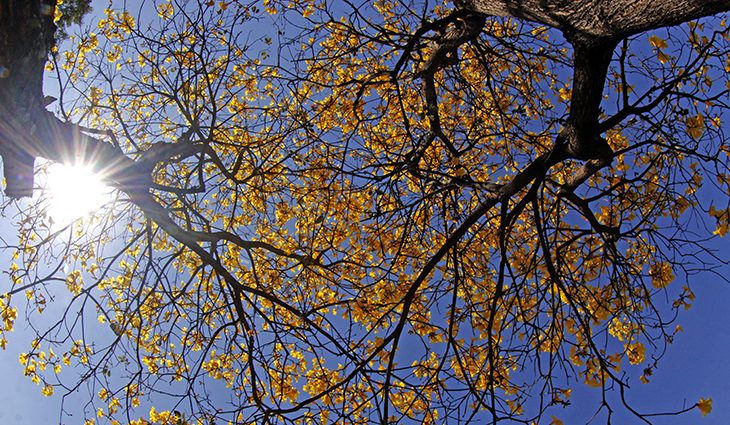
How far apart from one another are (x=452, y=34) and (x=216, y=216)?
391cm

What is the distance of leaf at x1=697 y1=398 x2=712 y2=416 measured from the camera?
11.7 ft

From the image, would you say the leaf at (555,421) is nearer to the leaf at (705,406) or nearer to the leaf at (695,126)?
the leaf at (705,406)

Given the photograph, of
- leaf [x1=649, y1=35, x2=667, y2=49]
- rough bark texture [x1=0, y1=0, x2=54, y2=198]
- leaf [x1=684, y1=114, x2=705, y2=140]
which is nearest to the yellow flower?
leaf [x1=684, y1=114, x2=705, y2=140]

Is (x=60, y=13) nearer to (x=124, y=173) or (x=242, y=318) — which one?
(x=124, y=173)

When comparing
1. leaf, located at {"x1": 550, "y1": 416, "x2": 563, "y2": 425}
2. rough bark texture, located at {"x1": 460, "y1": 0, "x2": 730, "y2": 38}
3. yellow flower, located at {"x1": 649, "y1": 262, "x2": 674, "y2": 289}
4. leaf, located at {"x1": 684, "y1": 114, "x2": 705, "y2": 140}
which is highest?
leaf, located at {"x1": 684, "y1": 114, "x2": 705, "y2": 140}

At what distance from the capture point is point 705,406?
3566 millimetres

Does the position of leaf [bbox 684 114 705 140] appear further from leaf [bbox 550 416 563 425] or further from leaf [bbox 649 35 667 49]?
leaf [bbox 550 416 563 425]

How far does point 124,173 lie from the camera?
4.74 meters

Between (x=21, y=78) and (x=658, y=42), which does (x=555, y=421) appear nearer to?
(x=658, y=42)

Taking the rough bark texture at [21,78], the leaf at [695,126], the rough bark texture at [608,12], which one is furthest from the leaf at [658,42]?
the rough bark texture at [21,78]

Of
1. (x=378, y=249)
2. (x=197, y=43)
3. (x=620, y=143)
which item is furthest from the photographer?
(x=620, y=143)

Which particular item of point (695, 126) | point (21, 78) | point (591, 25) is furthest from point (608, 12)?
point (21, 78)

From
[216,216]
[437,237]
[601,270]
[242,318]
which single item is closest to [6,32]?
[242,318]

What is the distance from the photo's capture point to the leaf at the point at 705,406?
355cm
